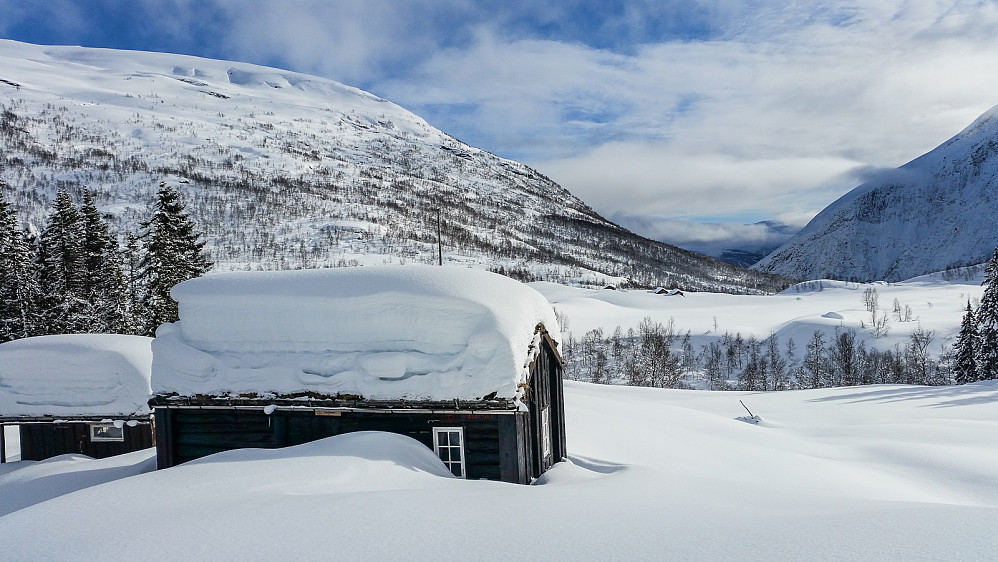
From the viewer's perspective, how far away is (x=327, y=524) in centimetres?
573

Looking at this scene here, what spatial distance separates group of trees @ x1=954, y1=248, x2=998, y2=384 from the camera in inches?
1259

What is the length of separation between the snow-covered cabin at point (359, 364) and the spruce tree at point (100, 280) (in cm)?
2216

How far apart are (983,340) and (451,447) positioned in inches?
1440

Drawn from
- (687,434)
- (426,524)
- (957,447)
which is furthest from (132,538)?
(957,447)

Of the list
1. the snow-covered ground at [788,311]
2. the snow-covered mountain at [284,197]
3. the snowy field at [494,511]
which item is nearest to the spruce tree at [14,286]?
the snowy field at [494,511]

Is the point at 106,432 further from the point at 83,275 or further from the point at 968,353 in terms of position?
the point at 968,353

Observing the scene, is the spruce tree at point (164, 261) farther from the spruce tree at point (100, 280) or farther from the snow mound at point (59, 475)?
the snow mound at point (59, 475)

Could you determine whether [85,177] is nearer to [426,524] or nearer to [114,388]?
[114,388]

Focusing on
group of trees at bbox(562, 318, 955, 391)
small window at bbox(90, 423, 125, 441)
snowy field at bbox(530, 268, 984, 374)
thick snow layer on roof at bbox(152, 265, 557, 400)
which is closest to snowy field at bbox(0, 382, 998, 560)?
thick snow layer on roof at bbox(152, 265, 557, 400)

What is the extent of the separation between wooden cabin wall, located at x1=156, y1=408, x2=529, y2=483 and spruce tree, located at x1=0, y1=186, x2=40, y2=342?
73.7ft

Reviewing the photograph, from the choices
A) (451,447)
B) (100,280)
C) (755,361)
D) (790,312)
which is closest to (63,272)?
(100,280)

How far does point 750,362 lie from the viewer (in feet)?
196

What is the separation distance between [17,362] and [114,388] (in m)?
3.17

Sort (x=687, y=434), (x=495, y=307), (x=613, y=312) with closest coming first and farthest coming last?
(x=495, y=307), (x=687, y=434), (x=613, y=312)
